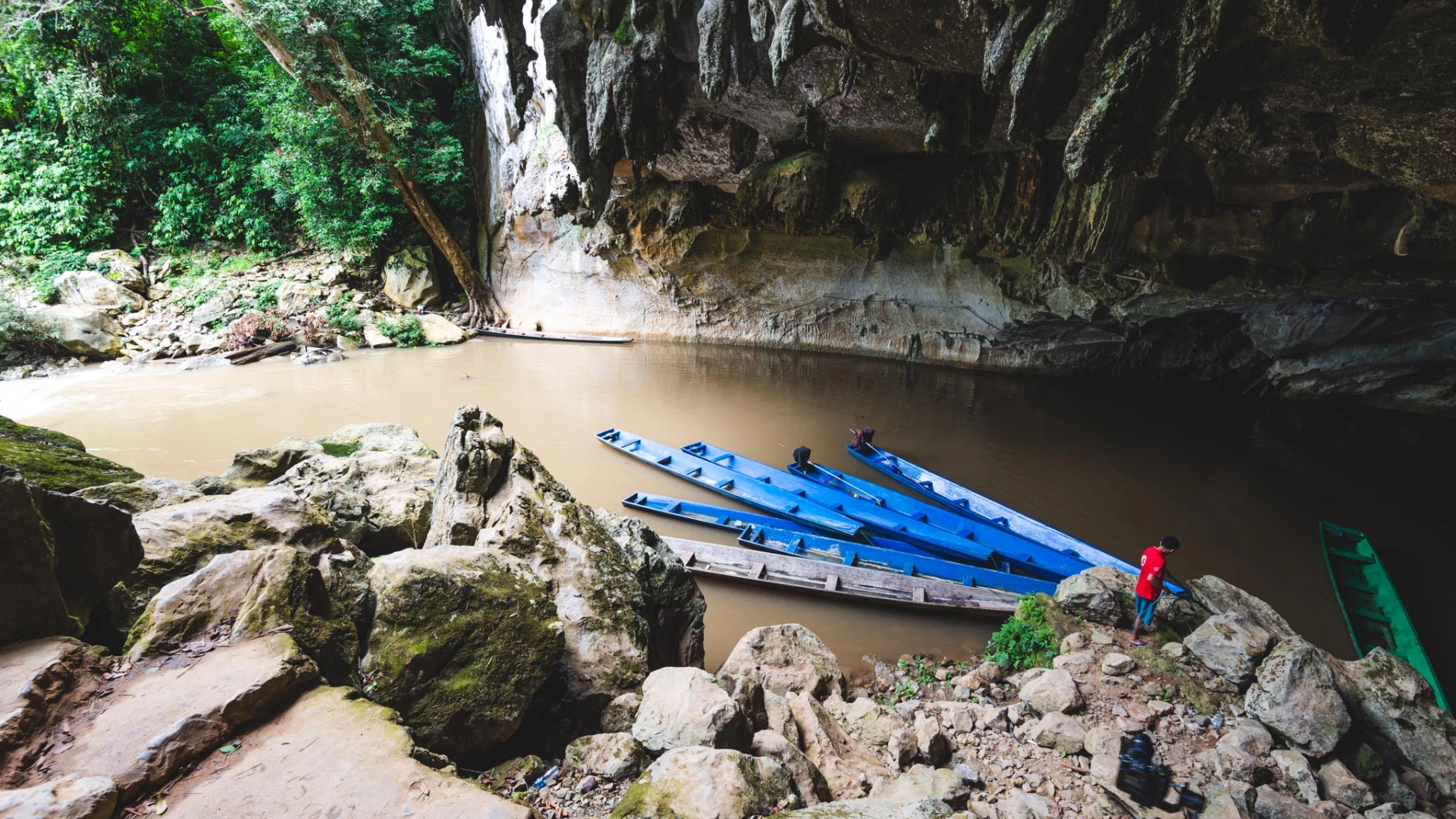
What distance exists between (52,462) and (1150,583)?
752cm

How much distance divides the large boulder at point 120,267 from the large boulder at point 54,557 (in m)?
A: 17.2

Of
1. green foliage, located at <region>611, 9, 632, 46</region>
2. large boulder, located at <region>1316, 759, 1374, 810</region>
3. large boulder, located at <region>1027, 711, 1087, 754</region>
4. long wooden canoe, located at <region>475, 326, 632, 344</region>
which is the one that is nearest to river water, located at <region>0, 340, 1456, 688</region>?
large boulder, located at <region>1027, 711, 1087, 754</region>

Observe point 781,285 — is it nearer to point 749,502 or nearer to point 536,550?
point 749,502

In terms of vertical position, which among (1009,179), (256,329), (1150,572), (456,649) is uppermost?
(1009,179)

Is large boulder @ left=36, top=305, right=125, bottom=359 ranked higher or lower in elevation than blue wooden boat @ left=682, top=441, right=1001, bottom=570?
higher

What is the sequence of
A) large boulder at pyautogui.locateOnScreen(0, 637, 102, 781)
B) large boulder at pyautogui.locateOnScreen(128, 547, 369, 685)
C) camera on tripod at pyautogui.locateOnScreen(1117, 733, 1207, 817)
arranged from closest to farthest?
1. large boulder at pyautogui.locateOnScreen(0, 637, 102, 781)
2. large boulder at pyautogui.locateOnScreen(128, 547, 369, 685)
3. camera on tripod at pyautogui.locateOnScreen(1117, 733, 1207, 817)

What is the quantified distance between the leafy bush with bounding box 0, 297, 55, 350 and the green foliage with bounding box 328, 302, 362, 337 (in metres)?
5.06

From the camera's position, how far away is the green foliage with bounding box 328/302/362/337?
15180mm

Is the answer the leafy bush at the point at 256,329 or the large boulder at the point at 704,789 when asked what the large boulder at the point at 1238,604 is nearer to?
the large boulder at the point at 704,789

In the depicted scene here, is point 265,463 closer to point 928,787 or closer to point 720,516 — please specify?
point 720,516

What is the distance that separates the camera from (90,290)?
1339cm

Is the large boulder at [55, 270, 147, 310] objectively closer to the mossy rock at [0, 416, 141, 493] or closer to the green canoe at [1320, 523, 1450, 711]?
the mossy rock at [0, 416, 141, 493]

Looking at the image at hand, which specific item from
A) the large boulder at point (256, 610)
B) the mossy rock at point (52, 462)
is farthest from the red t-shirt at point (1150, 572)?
the mossy rock at point (52, 462)

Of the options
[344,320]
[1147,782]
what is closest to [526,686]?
[1147,782]
